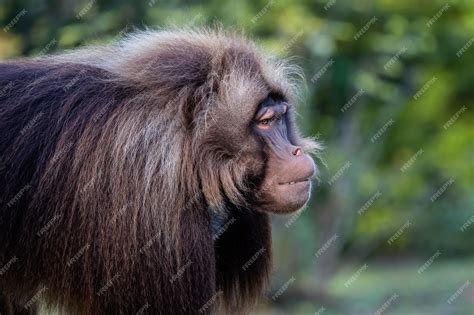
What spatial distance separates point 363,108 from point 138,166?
11.5 meters

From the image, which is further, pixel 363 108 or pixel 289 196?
pixel 363 108

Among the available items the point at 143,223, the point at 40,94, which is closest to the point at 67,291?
the point at 143,223

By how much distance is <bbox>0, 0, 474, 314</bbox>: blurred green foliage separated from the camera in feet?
31.4

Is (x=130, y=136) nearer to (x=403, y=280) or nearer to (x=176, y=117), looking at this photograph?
(x=176, y=117)

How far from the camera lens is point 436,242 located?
1964cm

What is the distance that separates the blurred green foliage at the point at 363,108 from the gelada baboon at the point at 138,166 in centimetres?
237

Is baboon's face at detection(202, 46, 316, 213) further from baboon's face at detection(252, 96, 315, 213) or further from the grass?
the grass

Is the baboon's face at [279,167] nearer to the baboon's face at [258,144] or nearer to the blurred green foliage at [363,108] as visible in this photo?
the baboon's face at [258,144]

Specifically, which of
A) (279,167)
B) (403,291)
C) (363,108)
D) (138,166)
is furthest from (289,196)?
(363,108)

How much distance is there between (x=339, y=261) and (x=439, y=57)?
14.4 feet

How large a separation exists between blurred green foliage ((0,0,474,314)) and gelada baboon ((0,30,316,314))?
237 centimetres

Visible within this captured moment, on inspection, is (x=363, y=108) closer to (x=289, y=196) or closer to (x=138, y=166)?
(x=289, y=196)

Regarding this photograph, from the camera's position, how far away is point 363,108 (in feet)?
56.4

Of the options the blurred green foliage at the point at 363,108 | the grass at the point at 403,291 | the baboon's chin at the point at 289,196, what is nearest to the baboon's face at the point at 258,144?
the baboon's chin at the point at 289,196
